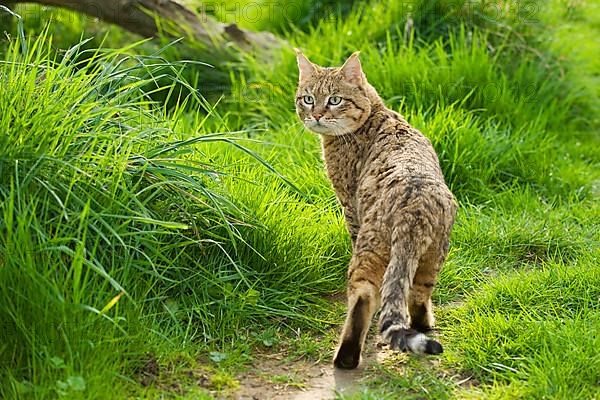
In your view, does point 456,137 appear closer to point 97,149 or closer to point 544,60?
point 544,60

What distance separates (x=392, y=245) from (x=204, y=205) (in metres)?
0.93

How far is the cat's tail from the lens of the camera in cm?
328

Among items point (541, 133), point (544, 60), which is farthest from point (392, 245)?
point (544, 60)

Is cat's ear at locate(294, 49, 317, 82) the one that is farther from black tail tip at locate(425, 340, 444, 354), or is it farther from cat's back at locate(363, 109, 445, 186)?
black tail tip at locate(425, 340, 444, 354)

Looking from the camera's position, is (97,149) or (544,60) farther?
(544,60)

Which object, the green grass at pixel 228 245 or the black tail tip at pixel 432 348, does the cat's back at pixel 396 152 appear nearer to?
the green grass at pixel 228 245

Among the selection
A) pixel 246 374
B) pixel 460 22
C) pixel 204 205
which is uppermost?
pixel 460 22

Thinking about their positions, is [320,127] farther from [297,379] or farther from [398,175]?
[297,379]

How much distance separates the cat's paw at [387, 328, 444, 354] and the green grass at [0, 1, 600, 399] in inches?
13.0

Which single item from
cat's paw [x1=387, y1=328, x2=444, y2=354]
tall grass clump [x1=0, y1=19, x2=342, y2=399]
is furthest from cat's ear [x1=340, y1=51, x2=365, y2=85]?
cat's paw [x1=387, y1=328, x2=444, y2=354]

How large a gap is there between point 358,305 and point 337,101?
4.69ft

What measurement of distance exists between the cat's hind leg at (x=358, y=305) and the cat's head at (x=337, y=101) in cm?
110

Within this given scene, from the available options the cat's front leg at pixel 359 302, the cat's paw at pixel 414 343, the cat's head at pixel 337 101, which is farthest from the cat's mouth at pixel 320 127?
the cat's paw at pixel 414 343

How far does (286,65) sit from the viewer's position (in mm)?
6590
